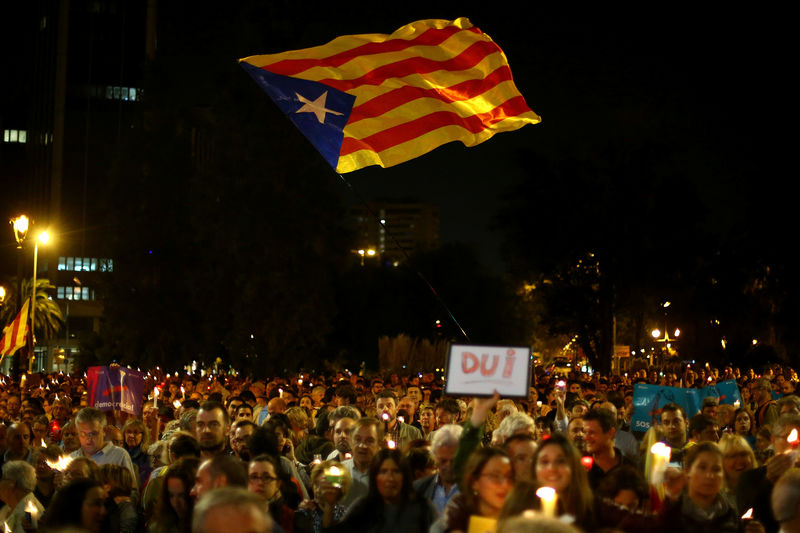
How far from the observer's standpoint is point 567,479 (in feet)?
17.1

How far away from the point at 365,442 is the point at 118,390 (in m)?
7.05

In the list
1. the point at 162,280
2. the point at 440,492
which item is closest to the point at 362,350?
the point at 162,280

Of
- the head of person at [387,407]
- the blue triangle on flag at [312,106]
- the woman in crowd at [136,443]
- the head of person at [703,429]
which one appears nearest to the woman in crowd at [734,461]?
the head of person at [703,429]

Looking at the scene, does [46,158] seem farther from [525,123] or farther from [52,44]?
[525,123]

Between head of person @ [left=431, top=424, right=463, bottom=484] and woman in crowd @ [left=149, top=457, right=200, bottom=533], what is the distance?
155 cm

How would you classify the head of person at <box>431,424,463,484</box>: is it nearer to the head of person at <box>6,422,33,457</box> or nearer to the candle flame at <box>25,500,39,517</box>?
the candle flame at <box>25,500,39,517</box>

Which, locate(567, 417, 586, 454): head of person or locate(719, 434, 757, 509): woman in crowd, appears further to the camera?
locate(567, 417, 586, 454): head of person

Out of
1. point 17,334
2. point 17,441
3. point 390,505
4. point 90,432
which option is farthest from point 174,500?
point 17,334

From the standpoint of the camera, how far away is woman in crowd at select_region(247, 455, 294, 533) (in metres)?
6.54

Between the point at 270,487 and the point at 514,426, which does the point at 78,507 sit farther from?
the point at 514,426

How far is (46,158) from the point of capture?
381 ft

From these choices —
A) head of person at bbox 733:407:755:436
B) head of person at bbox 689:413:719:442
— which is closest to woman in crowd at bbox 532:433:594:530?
head of person at bbox 689:413:719:442

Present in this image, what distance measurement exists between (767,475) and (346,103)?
6178 mm

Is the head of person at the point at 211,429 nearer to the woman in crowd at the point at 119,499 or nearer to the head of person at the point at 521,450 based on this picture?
the woman in crowd at the point at 119,499
